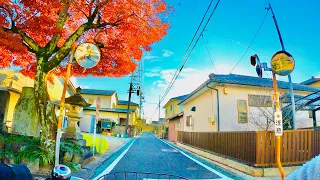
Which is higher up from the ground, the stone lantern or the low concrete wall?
the stone lantern

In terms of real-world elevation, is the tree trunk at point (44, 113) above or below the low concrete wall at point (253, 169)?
above

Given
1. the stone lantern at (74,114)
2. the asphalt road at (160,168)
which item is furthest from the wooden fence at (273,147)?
the stone lantern at (74,114)

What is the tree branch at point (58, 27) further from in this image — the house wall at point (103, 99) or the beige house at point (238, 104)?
the house wall at point (103, 99)

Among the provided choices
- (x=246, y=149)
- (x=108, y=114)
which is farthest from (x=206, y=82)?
(x=108, y=114)

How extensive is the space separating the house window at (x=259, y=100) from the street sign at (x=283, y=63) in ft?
35.8

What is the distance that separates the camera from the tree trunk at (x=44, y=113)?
6.30 metres

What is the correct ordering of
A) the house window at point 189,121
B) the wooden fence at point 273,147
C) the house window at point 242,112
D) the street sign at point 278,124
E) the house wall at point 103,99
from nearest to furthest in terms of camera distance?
the street sign at point 278,124
the wooden fence at point 273,147
the house window at point 242,112
the house window at point 189,121
the house wall at point 103,99

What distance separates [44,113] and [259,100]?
12863mm

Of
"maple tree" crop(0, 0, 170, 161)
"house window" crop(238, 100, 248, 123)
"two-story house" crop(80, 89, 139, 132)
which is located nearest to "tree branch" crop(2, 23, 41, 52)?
"maple tree" crop(0, 0, 170, 161)

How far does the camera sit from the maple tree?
6574 mm

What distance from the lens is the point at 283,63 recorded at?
4188 mm

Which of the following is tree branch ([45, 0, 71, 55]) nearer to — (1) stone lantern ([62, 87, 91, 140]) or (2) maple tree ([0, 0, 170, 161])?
(2) maple tree ([0, 0, 170, 161])

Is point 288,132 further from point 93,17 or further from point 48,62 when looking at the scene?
point 48,62

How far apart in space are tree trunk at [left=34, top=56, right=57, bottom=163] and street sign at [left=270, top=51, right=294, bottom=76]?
240 inches
